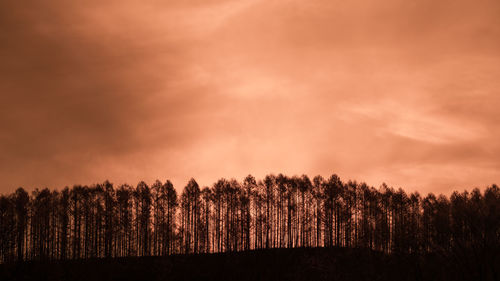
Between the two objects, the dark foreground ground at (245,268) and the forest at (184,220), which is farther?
the forest at (184,220)

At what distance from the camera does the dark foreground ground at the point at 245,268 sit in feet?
320

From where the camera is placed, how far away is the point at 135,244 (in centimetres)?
12162

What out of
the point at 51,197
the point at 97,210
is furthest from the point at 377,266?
the point at 51,197

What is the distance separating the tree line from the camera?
11938 centimetres

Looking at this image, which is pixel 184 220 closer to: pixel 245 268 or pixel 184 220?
pixel 184 220

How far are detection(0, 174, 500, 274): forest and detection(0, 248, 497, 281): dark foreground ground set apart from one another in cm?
982

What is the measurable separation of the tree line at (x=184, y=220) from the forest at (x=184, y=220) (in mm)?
247

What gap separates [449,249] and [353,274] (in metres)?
23.1

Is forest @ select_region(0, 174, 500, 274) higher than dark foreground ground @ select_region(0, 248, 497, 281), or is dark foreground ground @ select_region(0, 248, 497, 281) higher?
forest @ select_region(0, 174, 500, 274)

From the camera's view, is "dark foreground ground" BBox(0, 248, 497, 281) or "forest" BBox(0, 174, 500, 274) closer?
"dark foreground ground" BBox(0, 248, 497, 281)

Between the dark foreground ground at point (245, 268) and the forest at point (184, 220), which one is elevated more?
the forest at point (184, 220)

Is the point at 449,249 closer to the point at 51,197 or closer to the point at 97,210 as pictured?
the point at 97,210

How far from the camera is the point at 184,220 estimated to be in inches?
4936

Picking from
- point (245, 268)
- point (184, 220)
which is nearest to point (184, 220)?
point (184, 220)
